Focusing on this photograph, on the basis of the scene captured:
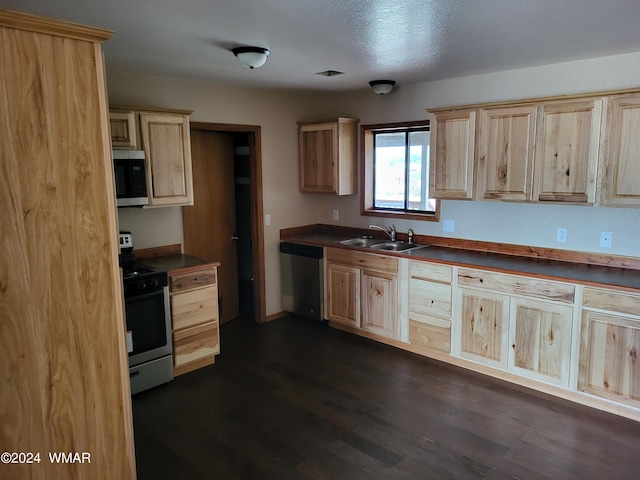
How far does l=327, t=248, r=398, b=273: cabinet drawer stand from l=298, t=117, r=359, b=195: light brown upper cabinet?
2.28 ft

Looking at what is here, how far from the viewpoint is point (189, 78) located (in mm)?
4113

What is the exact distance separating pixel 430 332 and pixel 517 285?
904mm

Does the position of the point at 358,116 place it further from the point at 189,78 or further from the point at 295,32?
the point at 295,32

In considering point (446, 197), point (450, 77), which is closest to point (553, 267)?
point (446, 197)

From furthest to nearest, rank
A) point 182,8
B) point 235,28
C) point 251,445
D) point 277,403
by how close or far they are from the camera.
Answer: point 277,403 < point 251,445 < point 235,28 < point 182,8

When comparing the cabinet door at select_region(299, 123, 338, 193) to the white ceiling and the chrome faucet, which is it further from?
the white ceiling

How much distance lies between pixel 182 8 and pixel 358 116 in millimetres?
2966

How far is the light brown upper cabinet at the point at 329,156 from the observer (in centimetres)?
487

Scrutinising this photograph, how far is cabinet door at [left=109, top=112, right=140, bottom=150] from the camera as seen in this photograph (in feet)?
→ 11.4

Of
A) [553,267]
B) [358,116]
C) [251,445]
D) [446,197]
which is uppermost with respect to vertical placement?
[358,116]

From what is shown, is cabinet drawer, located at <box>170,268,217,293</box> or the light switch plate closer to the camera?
the light switch plate

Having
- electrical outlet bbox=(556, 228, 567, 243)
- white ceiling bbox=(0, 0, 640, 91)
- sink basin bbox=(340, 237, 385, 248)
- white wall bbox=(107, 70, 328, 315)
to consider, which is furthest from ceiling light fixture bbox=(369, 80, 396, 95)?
electrical outlet bbox=(556, 228, 567, 243)

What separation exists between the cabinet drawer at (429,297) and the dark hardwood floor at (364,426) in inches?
17.9

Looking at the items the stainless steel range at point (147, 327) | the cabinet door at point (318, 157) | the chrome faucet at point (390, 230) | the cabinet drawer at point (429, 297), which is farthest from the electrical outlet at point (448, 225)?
the stainless steel range at point (147, 327)
